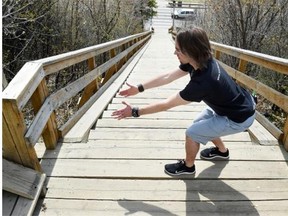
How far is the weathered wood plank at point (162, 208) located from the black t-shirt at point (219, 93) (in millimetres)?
659

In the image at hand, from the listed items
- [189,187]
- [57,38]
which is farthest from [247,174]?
[57,38]

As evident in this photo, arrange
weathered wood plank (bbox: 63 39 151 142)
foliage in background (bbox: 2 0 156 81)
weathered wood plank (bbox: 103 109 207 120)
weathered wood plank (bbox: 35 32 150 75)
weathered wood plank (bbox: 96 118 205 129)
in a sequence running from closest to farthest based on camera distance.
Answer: weathered wood plank (bbox: 35 32 150 75)
weathered wood plank (bbox: 63 39 151 142)
weathered wood plank (bbox: 96 118 205 129)
weathered wood plank (bbox: 103 109 207 120)
foliage in background (bbox: 2 0 156 81)

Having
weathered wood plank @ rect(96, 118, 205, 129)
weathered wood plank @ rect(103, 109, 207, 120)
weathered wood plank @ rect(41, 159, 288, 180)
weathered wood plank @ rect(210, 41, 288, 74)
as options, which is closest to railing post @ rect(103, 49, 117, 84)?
weathered wood plank @ rect(103, 109, 207, 120)

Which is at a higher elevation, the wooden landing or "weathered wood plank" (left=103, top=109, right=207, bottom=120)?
the wooden landing

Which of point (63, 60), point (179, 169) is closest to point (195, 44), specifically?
point (179, 169)

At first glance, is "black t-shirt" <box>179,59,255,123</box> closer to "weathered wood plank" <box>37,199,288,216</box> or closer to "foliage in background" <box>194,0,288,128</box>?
"weathered wood plank" <box>37,199,288,216</box>

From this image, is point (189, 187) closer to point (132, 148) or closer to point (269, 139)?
point (132, 148)

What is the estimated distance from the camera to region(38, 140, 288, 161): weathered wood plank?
286 centimetres

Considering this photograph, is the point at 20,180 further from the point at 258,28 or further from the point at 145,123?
the point at 258,28

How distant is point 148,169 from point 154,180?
6.2 inches

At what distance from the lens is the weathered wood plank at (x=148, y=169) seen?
2590mm

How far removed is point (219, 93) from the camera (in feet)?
7.29

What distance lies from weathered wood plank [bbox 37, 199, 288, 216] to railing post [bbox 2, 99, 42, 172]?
36 centimetres

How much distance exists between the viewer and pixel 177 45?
85.7 inches
